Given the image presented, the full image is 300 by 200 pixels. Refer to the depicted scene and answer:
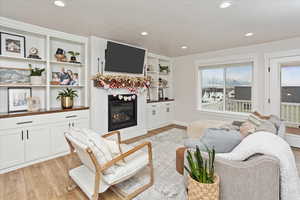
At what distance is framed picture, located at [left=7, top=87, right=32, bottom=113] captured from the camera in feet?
8.93

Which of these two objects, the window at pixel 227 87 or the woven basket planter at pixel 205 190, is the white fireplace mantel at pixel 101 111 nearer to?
the woven basket planter at pixel 205 190

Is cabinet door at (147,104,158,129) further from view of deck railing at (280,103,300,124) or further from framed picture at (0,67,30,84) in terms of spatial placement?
view of deck railing at (280,103,300,124)

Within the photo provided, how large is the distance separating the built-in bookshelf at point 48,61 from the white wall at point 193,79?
338 centimetres

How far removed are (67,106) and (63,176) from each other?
1387 mm

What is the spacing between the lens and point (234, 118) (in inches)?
173

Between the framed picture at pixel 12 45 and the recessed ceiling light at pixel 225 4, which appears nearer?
the recessed ceiling light at pixel 225 4

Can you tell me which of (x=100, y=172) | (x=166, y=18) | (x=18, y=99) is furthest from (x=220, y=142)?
(x=18, y=99)

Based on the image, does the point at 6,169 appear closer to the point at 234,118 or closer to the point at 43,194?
the point at 43,194

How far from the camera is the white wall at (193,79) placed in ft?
12.7

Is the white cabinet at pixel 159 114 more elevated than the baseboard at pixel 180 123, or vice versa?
the white cabinet at pixel 159 114

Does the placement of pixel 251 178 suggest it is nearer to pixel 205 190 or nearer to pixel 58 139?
pixel 205 190

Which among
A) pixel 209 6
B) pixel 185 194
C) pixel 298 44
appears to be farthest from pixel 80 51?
pixel 298 44

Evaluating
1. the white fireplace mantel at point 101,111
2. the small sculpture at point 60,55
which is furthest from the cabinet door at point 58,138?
the small sculpture at point 60,55

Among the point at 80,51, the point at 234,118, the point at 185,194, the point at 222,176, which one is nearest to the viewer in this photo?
the point at 222,176
